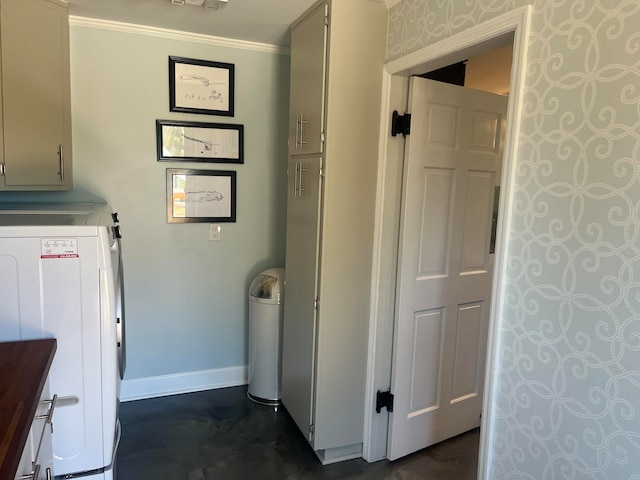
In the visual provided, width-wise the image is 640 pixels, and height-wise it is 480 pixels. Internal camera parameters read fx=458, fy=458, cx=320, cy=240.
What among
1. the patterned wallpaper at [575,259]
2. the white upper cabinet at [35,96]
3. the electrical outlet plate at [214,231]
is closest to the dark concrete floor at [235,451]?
the patterned wallpaper at [575,259]

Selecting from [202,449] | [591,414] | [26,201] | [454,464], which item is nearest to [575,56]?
[591,414]

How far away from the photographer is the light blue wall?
2.68 meters

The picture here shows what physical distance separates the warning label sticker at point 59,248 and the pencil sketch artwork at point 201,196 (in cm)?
142

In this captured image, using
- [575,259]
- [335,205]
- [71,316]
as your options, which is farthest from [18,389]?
[575,259]

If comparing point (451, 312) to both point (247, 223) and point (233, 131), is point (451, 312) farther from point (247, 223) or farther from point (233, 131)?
point (233, 131)

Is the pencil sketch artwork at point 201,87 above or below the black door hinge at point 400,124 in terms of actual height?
above

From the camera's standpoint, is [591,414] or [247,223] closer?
[591,414]

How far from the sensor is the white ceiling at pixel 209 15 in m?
2.32

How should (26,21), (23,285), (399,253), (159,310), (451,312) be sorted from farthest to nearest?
(159,310) → (451,312) → (399,253) → (26,21) → (23,285)

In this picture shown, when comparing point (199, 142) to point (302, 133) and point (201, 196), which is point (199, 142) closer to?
point (201, 196)

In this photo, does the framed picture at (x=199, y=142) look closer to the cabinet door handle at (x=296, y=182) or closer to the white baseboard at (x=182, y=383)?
the cabinet door handle at (x=296, y=182)

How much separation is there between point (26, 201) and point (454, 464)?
A: 273 cm

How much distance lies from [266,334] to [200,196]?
98 centimetres

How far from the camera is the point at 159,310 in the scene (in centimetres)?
296
